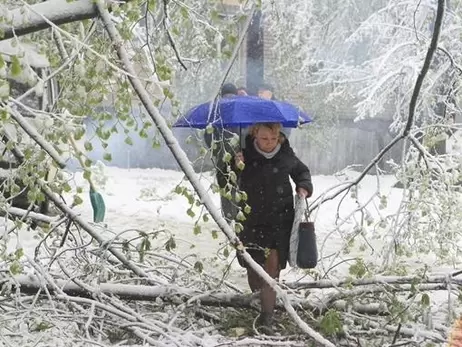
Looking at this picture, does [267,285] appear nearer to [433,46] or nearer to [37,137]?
[433,46]

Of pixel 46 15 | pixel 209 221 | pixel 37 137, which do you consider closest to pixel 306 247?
pixel 37 137

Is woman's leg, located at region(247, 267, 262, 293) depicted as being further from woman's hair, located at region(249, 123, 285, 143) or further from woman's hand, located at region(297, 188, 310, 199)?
woman's hair, located at region(249, 123, 285, 143)

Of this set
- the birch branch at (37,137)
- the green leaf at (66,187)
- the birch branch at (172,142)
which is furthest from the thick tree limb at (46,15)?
the green leaf at (66,187)

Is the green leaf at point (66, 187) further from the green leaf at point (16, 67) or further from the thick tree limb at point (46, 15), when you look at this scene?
the green leaf at point (16, 67)

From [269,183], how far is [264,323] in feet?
2.96

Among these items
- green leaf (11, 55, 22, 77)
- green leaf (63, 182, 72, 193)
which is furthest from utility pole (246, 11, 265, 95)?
green leaf (11, 55, 22, 77)

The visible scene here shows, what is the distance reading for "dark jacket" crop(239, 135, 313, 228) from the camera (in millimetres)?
4535

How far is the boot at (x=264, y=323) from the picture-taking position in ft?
14.5

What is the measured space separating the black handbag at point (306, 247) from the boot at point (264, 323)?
39 centimetres

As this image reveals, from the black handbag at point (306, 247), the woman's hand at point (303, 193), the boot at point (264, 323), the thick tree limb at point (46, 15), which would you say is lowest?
the boot at point (264, 323)

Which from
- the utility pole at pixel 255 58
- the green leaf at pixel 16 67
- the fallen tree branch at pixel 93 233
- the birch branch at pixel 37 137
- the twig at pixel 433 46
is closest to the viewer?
the green leaf at pixel 16 67

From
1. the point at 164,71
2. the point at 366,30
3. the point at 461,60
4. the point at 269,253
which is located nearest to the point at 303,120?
the point at 269,253

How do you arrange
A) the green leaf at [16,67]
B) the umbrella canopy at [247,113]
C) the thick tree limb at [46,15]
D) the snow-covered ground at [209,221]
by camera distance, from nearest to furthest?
the green leaf at [16,67]
the thick tree limb at [46,15]
the umbrella canopy at [247,113]
the snow-covered ground at [209,221]

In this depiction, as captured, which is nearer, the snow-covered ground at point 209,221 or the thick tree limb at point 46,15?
the thick tree limb at point 46,15
